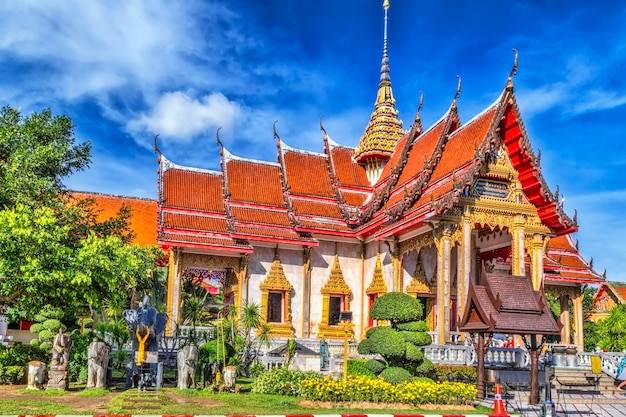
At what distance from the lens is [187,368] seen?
13.0 m

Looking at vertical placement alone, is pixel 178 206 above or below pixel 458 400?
above

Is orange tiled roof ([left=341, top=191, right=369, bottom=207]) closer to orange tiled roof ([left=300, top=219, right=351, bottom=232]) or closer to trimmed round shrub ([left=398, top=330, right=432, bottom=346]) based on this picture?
orange tiled roof ([left=300, top=219, right=351, bottom=232])

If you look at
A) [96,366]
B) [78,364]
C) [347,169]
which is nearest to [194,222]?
[347,169]

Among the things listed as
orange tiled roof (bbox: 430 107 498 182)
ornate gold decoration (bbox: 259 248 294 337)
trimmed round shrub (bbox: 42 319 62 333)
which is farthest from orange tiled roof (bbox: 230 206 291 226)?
trimmed round shrub (bbox: 42 319 62 333)

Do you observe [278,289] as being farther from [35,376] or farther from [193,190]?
[35,376]

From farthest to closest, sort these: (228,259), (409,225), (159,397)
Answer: (228,259) → (409,225) → (159,397)

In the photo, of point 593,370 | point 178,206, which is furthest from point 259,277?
point 593,370

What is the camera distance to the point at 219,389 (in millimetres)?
12789

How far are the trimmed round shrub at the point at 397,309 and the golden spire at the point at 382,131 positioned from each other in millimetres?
12737

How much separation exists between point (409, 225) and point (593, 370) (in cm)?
645

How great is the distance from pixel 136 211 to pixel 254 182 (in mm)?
12101

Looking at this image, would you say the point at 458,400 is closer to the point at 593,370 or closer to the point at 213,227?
the point at 593,370

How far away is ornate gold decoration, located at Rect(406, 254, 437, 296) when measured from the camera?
2129 cm

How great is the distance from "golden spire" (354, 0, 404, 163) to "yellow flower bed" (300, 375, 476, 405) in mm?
15088
